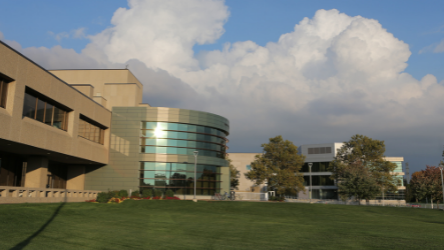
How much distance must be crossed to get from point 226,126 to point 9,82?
33.8m

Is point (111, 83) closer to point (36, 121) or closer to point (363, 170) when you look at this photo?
point (36, 121)

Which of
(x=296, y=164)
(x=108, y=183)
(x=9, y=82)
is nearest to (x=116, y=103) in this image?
(x=108, y=183)

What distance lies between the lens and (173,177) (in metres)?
47.5

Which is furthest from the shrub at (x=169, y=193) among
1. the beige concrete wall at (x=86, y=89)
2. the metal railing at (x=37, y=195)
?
the beige concrete wall at (x=86, y=89)

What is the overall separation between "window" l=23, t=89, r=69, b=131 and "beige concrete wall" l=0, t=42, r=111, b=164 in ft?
1.58

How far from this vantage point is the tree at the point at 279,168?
57.9 meters

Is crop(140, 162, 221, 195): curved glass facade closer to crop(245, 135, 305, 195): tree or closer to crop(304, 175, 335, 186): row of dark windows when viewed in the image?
crop(245, 135, 305, 195): tree

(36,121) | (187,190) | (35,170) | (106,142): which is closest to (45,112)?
(36,121)

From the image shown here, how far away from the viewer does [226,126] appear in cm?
5512

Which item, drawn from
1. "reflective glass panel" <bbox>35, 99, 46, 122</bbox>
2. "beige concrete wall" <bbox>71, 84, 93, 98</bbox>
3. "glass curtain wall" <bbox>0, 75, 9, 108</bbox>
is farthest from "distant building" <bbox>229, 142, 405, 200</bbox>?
"glass curtain wall" <bbox>0, 75, 9, 108</bbox>

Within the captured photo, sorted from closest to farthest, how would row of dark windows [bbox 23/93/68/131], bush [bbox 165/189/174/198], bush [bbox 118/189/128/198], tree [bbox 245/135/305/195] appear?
row of dark windows [bbox 23/93/68/131] < bush [bbox 118/189/128/198] < bush [bbox 165/189/174/198] < tree [bbox 245/135/305/195]

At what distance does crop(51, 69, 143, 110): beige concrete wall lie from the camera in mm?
49969

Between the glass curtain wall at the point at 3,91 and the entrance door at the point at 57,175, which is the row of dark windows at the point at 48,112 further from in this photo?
the entrance door at the point at 57,175

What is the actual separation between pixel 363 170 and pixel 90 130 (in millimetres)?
43377
